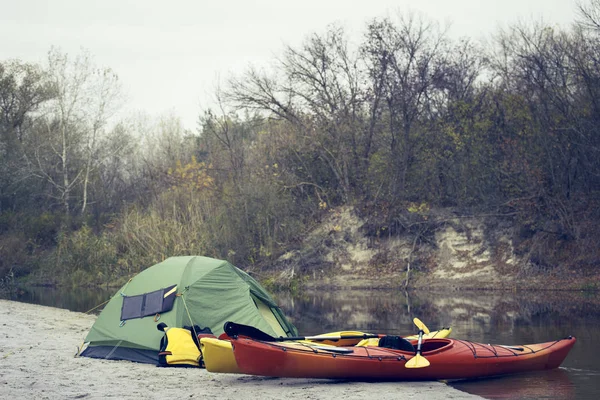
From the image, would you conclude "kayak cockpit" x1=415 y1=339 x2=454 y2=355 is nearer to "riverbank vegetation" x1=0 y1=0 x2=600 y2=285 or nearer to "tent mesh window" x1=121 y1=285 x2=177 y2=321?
"tent mesh window" x1=121 y1=285 x2=177 y2=321

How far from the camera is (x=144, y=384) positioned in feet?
31.7

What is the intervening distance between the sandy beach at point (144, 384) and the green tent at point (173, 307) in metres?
0.44

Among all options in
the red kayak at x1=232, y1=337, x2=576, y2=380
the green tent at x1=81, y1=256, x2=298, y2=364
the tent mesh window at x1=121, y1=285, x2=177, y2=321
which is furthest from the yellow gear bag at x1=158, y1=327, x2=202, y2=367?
the red kayak at x1=232, y1=337, x2=576, y2=380

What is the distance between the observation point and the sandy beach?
8.96m

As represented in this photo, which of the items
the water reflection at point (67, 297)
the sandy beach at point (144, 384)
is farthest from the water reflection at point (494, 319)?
the water reflection at point (67, 297)

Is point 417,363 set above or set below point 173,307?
below

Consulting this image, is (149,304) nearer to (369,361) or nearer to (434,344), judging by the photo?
(369,361)

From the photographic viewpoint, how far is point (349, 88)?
32625 millimetres

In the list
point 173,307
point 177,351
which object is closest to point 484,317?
point 173,307

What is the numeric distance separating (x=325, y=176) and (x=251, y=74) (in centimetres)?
576

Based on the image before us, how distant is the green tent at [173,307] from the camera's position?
1205 centimetres

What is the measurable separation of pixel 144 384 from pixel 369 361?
2.98 metres

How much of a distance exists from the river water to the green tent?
3111 mm

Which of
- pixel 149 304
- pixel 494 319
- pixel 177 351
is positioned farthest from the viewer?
pixel 494 319
